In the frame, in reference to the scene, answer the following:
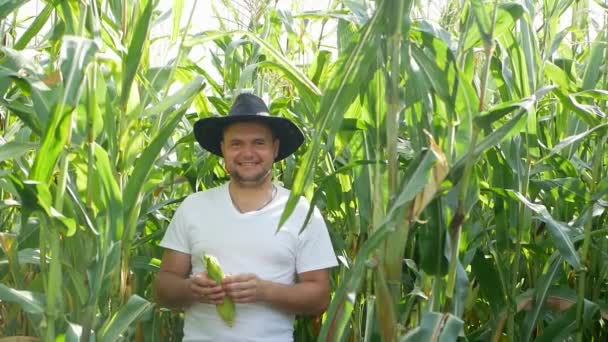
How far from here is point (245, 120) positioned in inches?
119

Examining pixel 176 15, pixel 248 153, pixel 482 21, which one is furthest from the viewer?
pixel 248 153

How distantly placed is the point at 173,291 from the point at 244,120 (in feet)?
1.81

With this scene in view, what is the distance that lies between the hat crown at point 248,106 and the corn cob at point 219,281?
1.51ft

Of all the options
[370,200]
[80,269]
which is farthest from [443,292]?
[80,269]

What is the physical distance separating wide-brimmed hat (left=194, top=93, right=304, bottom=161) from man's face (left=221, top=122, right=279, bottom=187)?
0.03m

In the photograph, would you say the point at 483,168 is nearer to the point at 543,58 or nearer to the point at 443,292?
the point at 543,58

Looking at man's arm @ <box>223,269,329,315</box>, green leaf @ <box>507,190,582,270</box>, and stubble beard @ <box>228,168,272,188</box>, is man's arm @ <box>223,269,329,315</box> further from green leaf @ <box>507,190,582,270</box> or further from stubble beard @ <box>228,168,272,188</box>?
green leaf @ <box>507,190,582,270</box>

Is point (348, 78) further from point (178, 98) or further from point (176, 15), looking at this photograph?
point (176, 15)

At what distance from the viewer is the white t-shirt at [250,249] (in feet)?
9.61

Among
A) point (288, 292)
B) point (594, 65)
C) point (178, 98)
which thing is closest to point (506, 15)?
point (178, 98)

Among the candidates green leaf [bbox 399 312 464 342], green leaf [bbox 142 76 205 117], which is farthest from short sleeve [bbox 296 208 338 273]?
green leaf [bbox 399 312 464 342]

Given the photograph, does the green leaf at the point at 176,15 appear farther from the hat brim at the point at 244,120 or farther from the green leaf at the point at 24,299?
the green leaf at the point at 24,299

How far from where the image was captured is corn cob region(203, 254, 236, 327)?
108 inches

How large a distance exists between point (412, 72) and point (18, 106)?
0.94 m
